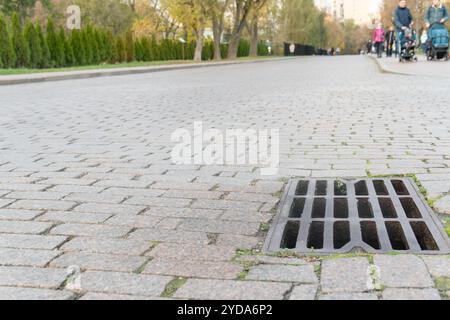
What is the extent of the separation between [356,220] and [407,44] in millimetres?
19523

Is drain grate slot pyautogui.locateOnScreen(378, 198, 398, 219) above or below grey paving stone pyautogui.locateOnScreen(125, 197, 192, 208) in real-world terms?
below

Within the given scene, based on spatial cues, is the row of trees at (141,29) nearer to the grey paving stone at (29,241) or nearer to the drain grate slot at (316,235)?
the grey paving stone at (29,241)

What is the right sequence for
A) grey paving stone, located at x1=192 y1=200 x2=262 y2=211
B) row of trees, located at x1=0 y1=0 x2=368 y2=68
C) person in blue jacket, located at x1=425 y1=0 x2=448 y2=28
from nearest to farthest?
1. grey paving stone, located at x1=192 y1=200 x2=262 y2=211
2. person in blue jacket, located at x1=425 y1=0 x2=448 y2=28
3. row of trees, located at x1=0 y1=0 x2=368 y2=68

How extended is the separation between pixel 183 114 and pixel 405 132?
3.32m

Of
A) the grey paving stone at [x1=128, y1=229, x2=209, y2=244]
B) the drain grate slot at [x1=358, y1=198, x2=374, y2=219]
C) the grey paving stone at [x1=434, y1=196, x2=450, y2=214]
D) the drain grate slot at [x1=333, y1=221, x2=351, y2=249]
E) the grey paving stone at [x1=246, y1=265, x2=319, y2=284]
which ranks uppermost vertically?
the grey paving stone at [x1=246, y1=265, x2=319, y2=284]

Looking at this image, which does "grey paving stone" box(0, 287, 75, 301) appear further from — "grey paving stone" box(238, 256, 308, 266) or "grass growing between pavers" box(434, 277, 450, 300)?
"grass growing between pavers" box(434, 277, 450, 300)

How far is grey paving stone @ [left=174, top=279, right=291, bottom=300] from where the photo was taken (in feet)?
7.32

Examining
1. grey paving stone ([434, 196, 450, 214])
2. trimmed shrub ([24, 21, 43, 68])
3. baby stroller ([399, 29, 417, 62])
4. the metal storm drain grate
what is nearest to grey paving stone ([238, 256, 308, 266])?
the metal storm drain grate

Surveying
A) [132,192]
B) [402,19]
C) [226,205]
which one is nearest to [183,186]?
[132,192]

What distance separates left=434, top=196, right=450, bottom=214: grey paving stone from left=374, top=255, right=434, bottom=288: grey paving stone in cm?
84

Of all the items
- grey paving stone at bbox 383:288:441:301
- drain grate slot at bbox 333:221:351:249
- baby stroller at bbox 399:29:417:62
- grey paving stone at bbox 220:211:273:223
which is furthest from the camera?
baby stroller at bbox 399:29:417:62

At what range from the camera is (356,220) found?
10.8ft

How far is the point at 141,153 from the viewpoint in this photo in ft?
18.0

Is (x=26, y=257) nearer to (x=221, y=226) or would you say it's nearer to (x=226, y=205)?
(x=221, y=226)
